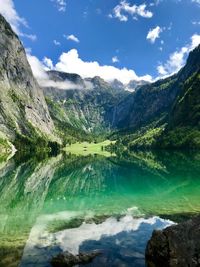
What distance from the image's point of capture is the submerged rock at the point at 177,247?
22203 millimetres

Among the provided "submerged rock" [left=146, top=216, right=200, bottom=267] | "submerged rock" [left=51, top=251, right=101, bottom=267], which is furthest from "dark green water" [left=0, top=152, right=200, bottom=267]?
"submerged rock" [left=146, top=216, right=200, bottom=267]

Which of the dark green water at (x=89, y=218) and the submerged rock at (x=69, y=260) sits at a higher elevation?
the dark green water at (x=89, y=218)

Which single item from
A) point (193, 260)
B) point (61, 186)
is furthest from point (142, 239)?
point (61, 186)

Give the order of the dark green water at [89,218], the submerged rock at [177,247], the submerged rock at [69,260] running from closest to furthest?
1. the submerged rock at [177,247]
2. the submerged rock at [69,260]
3. the dark green water at [89,218]

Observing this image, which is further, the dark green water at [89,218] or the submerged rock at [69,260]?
the dark green water at [89,218]

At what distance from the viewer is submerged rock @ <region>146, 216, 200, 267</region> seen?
22203 mm

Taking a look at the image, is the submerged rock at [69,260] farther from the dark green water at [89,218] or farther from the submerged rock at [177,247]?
the submerged rock at [177,247]

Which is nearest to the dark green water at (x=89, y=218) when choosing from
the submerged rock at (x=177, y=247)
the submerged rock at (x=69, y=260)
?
the submerged rock at (x=69, y=260)

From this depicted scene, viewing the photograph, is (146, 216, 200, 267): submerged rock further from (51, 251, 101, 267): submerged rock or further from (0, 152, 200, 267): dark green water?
(51, 251, 101, 267): submerged rock

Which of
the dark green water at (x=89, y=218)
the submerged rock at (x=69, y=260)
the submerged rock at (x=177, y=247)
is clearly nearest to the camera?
the submerged rock at (x=177, y=247)

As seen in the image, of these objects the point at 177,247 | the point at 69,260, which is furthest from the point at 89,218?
the point at 177,247

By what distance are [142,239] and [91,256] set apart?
867 cm

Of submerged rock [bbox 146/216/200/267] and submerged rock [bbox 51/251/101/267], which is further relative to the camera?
submerged rock [bbox 51/251/101/267]

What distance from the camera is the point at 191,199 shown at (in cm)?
6369
